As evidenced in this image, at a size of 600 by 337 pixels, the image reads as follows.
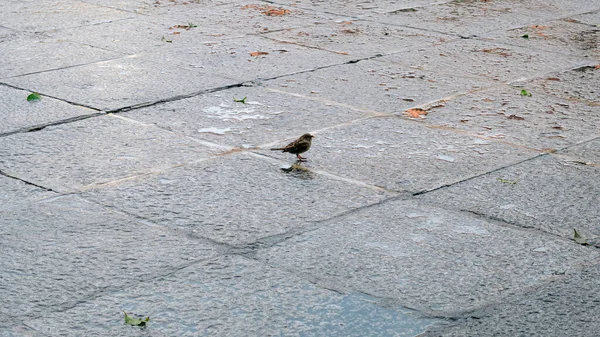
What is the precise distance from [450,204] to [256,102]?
236 centimetres

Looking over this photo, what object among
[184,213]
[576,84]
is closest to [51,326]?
[184,213]

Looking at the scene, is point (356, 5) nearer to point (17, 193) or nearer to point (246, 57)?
point (246, 57)

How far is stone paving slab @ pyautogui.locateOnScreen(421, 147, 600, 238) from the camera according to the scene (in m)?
4.68

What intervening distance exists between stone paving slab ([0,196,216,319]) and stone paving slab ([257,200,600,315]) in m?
0.51

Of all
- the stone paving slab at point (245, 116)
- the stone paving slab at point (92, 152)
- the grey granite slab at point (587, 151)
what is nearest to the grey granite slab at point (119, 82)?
the stone paving slab at point (245, 116)

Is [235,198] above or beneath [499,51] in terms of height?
beneath

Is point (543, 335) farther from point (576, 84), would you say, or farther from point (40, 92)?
point (40, 92)

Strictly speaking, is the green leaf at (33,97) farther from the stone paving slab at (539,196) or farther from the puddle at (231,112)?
the stone paving slab at (539,196)

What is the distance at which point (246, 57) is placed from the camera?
8195 mm

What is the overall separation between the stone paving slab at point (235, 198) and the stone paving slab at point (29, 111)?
1.43 m

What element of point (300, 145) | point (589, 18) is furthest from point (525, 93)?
point (589, 18)

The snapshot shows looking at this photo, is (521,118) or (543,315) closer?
(543,315)

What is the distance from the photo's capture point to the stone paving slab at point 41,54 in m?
7.80

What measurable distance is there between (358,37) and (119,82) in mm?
2951
